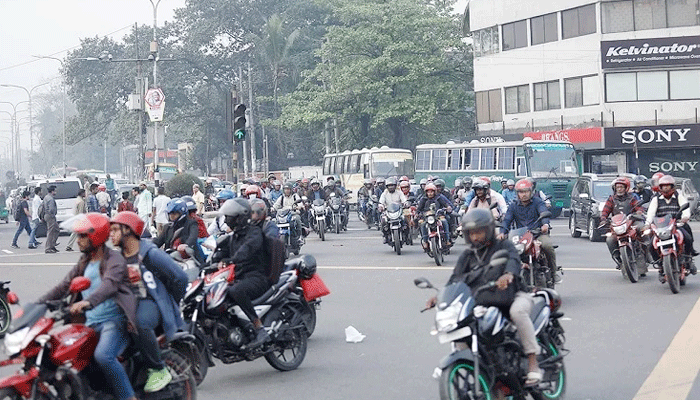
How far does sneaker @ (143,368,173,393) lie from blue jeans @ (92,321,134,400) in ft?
0.84

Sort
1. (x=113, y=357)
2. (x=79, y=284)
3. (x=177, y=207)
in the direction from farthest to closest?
(x=177, y=207)
(x=113, y=357)
(x=79, y=284)

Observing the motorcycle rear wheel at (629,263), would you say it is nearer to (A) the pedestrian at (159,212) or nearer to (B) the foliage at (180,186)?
(A) the pedestrian at (159,212)

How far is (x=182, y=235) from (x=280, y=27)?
5069 cm

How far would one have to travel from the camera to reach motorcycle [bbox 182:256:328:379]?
28.6 ft

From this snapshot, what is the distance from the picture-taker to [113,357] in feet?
20.7

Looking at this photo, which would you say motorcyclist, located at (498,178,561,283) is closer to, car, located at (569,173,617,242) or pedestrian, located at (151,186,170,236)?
pedestrian, located at (151,186,170,236)

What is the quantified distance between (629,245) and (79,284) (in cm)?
1055

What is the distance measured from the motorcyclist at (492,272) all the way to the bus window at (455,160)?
108 feet

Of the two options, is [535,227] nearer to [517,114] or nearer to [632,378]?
[632,378]

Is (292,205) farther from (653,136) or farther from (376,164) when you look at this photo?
(653,136)

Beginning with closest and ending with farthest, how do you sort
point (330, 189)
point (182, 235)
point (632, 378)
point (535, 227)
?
1. point (632, 378)
2. point (182, 235)
3. point (535, 227)
4. point (330, 189)

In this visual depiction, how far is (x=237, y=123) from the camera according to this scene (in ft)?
74.9

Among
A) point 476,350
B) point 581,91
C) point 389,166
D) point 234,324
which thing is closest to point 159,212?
point 234,324

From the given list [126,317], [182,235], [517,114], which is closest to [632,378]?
[126,317]
